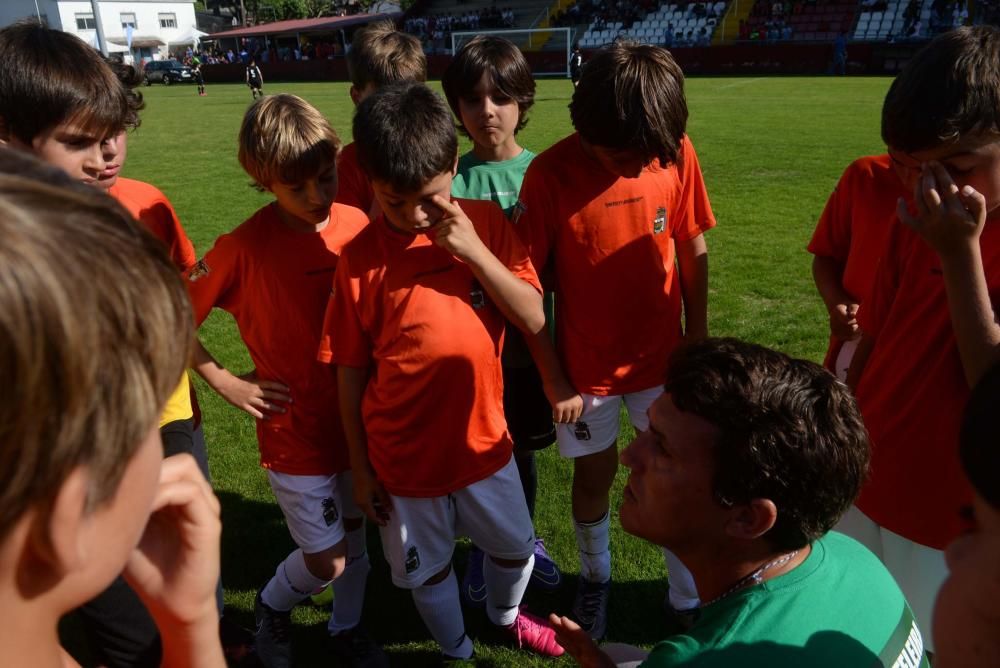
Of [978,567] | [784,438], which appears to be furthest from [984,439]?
[784,438]

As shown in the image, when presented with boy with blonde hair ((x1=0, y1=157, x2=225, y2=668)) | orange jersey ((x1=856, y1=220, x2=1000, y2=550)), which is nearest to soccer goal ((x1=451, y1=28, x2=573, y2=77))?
orange jersey ((x1=856, y1=220, x2=1000, y2=550))

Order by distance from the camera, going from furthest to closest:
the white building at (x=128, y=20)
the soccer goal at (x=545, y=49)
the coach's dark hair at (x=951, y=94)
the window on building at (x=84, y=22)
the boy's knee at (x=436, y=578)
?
1. the window on building at (x=84, y=22)
2. the white building at (x=128, y=20)
3. the soccer goal at (x=545, y=49)
4. the boy's knee at (x=436, y=578)
5. the coach's dark hair at (x=951, y=94)

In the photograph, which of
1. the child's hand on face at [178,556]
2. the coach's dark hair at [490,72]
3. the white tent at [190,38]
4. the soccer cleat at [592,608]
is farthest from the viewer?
the white tent at [190,38]

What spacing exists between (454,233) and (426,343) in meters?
0.38

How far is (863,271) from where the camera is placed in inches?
105

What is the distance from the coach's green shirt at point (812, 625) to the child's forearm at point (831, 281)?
1398 millimetres

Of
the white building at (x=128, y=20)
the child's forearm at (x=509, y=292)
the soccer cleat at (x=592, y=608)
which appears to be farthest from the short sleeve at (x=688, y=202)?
the white building at (x=128, y=20)

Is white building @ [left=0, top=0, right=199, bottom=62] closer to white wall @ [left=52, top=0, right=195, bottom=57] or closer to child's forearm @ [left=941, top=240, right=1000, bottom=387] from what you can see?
white wall @ [left=52, top=0, right=195, bottom=57]

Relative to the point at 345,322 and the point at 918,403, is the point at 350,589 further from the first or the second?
the point at 918,403

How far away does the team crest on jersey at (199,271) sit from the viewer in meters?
2.60

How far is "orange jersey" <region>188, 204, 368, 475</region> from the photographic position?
2598 mm

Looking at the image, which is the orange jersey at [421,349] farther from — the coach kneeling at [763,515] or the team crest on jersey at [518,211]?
the coach kneeling at [763,515]

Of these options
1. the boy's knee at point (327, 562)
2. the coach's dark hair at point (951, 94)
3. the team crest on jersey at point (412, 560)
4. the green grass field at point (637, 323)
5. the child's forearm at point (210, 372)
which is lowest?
the green grass field at point (637, 323)

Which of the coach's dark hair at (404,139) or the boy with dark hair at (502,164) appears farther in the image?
the boy with dark hair at (502,164)
